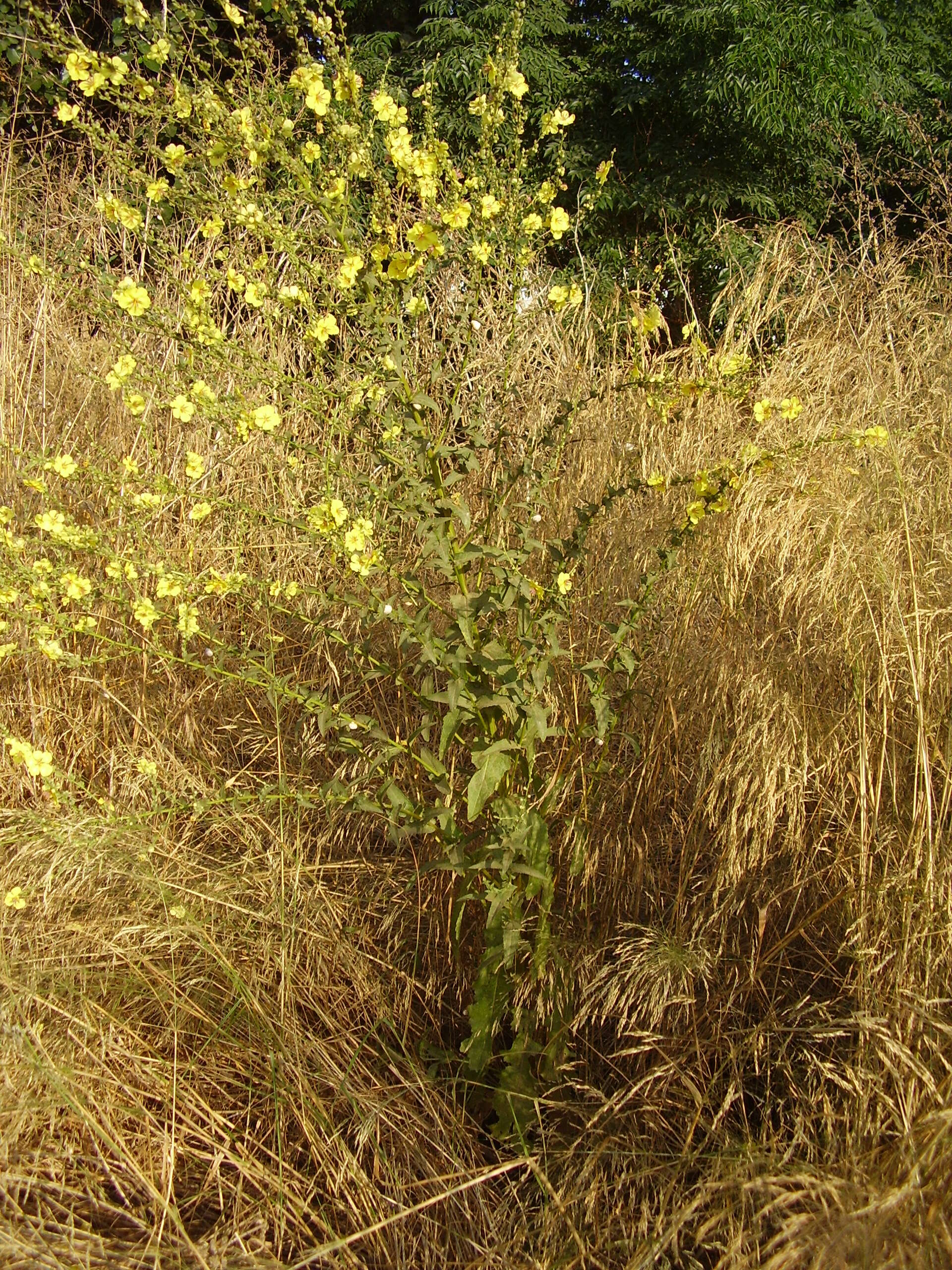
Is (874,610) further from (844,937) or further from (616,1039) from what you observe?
(616,1039)

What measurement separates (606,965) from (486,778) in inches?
18.9

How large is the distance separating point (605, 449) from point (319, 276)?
111 cm

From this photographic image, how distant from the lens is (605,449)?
7.73 ft

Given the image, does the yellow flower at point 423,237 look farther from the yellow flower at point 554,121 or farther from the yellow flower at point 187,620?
the yellow flower at point 187,620

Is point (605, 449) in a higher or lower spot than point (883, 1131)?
higher

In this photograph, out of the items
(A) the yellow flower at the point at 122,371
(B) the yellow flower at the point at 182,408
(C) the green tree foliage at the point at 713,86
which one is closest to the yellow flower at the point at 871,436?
(B) the yellow flower at the point at 182,408

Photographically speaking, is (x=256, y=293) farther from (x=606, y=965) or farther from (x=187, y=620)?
(x=606, y=965)

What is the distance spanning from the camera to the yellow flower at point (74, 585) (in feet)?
5.09

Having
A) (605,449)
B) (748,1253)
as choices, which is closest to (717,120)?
(605,449)

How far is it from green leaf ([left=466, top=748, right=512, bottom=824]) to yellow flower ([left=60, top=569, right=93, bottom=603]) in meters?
0.75

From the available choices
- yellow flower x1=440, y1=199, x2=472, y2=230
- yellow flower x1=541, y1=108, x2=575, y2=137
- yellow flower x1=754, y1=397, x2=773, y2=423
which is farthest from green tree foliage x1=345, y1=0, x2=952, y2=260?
→ yellow flower x1=440, y1=199, x2=472, y2=230

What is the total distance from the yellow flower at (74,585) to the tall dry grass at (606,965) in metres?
0.42

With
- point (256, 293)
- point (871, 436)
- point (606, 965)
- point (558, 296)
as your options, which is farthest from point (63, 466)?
point (871, 436)

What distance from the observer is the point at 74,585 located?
1.57m
